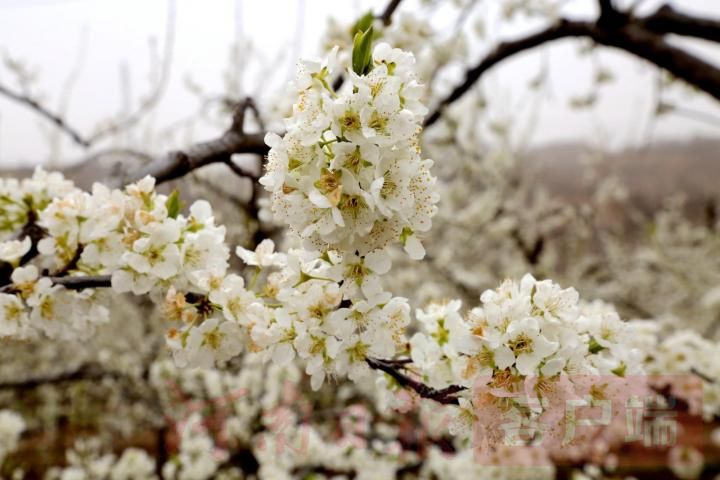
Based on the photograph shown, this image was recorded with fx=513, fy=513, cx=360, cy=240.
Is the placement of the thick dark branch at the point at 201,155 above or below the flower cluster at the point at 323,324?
above

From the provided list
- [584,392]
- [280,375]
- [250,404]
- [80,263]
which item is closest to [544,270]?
[280,375]

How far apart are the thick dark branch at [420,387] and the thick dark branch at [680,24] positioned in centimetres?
281

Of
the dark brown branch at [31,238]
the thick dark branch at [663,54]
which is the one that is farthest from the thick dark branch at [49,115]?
the thick dark branch at [663,54]

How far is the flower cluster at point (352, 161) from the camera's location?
0.77 metres

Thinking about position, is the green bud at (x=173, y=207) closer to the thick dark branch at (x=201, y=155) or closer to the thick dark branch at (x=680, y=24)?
the thick dark branch at (x=201, y=155)

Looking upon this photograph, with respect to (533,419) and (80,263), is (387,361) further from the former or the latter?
(80,263)

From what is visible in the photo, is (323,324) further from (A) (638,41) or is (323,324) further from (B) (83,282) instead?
(A) (638,41)

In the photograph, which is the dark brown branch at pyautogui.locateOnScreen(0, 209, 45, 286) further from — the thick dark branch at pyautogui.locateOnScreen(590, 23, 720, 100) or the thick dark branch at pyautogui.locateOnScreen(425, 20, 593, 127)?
the thick dark branch at pyautogui.locateOnScreen(590, 23, 720, 100)

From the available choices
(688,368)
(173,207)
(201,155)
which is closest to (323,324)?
(173,207)

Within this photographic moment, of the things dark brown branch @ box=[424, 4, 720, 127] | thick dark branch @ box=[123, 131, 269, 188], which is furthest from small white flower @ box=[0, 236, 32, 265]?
dark brown branch @ box=[424, 4, 720, 127]

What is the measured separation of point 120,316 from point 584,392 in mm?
10060

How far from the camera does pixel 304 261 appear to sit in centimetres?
98

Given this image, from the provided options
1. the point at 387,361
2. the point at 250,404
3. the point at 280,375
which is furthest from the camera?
the point at 250,404

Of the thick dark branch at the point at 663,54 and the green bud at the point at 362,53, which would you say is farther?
the thick dark branch at the point at 663,54
